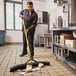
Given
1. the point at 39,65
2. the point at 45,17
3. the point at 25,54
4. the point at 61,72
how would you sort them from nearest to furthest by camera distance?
the point at 61,72 < the point at 39,65 < the point at 25,54 < the point at 45,17

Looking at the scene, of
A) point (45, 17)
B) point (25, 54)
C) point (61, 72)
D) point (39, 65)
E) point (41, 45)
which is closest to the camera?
point (61, 72)

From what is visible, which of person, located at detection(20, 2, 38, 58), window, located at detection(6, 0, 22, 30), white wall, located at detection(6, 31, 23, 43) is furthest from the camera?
window, located at detection(6, 0, 22, 30)

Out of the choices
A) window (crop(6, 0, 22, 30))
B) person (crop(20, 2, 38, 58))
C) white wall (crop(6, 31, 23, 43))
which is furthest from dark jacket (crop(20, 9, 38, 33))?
window (crop(6, 0, 22, 30))

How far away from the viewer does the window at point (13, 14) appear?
9570 millimetres

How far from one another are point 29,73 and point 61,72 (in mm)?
678

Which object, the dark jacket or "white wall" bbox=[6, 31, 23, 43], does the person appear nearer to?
the dark jacket

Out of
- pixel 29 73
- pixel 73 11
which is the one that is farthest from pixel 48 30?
pixel 29 73

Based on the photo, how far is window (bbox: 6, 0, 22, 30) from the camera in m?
9.57

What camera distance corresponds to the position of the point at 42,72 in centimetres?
319

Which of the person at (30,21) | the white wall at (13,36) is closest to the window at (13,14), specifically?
the white wall at (13,36)

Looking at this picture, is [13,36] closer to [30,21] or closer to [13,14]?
[13,14]

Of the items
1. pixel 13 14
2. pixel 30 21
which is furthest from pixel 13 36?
pixel 30 21

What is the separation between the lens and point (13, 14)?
31.8 feet

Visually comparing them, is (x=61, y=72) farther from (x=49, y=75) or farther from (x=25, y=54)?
(x=25, y=54)
